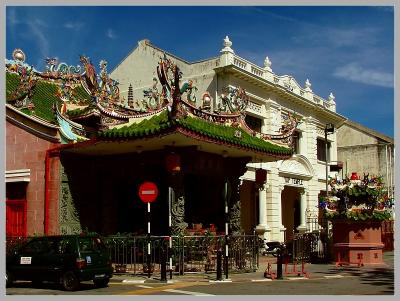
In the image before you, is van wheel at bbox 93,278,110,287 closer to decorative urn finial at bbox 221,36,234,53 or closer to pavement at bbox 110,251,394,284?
pavement at bbox 110,251,394,284

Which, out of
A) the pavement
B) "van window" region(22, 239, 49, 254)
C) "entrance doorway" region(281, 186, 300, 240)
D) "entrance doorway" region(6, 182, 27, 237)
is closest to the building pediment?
"entrance doorway" region(281, 186, 300, 240)

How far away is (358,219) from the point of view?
23.4 metres

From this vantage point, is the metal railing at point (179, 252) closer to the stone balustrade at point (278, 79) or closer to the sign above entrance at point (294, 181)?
the stone balustrade at point (278, 79)

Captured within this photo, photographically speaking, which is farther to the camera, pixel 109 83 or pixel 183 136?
pixel 109 83

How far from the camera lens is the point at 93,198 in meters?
21.4

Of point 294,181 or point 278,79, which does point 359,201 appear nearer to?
point 294,181

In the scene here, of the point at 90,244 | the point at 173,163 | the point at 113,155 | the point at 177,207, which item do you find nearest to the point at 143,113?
the point at 173,163

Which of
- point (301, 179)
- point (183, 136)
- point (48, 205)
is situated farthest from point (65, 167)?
point (301, 179)

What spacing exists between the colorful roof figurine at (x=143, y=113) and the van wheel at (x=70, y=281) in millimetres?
5148

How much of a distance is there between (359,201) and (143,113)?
10.5 m

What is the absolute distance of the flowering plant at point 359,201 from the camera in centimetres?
2366

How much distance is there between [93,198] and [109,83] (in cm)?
434

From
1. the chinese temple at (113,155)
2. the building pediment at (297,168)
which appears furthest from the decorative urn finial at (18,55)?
the building pediment at (297,168)

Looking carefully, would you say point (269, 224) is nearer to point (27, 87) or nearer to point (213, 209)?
point (213, 209)
